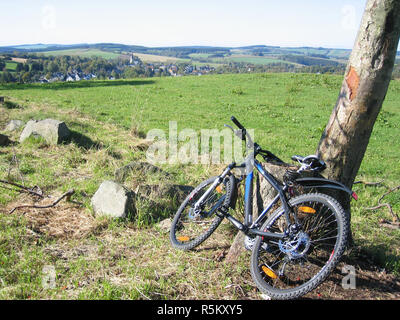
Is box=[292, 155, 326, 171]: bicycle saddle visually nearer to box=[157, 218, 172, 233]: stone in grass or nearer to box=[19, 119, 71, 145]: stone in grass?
box=[157, 218, 172, 233]: stone in grass

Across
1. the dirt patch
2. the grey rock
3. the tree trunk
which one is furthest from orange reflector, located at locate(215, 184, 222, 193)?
the grey rock

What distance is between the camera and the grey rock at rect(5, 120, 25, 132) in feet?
33.4

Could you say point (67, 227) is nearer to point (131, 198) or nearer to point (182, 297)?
point (131, 198)

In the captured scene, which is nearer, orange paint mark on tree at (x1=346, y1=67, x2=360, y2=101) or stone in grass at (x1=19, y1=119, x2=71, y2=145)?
orange paint mark on tree at (x1=346, y1=67, x2=360, y2=101)

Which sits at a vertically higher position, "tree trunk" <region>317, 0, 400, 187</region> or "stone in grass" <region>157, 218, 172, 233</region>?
"tree trunk" <region>317, 0, 400, 187</region>

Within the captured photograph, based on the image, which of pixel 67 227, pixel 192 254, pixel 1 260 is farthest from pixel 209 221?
pixel 1 260

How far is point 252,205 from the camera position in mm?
4191

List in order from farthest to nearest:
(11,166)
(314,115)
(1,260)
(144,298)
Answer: (314,115) < (11,166) < (1,260) < (144,298)

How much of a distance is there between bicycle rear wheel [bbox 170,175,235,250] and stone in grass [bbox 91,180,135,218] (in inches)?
33.8

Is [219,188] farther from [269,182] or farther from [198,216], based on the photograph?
Answer: [269,182]

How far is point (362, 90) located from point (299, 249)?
1.86 metres

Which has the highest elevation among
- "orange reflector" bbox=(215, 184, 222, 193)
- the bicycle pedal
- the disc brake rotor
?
"orange reflector" bbox=(215, 184, 222, 193)

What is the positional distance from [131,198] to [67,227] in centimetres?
99

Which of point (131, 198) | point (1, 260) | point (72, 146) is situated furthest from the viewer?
point (72, 146)
